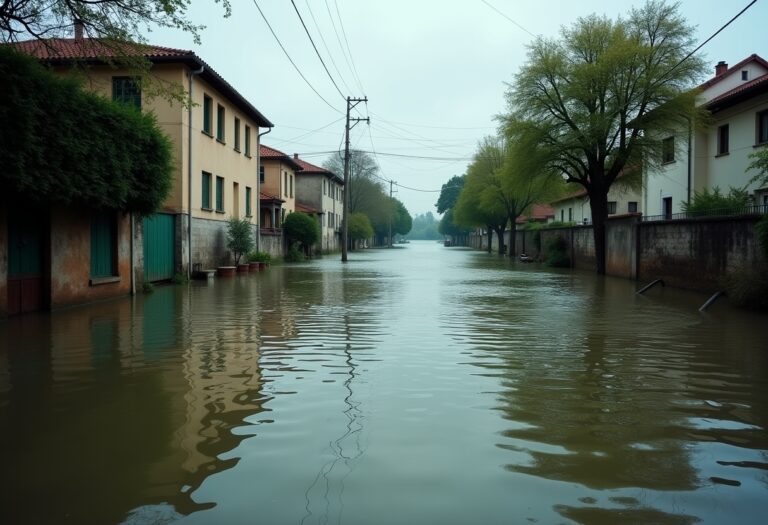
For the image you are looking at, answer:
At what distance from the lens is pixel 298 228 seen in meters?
39.9

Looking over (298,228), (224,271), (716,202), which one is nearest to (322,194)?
(298,228)

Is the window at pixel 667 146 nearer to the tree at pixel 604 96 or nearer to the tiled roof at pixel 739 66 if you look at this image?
the tree at pixel 604 96

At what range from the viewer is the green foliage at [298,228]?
39.9 metres

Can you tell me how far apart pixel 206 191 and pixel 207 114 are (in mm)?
2853

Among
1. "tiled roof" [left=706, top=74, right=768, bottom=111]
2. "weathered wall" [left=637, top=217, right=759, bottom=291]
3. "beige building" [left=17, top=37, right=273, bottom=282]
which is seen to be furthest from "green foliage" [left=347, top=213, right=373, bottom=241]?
"weathered wall" [left=637, top=217, right=759, bottom=291]

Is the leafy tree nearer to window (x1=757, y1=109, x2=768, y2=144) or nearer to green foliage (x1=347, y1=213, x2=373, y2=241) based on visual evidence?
green foliage (x1=347, y1=213, x2=373, y2=241)

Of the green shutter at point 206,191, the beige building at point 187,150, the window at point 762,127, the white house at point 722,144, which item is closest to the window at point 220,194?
the beige building at point 187,150

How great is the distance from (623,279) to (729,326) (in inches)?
537

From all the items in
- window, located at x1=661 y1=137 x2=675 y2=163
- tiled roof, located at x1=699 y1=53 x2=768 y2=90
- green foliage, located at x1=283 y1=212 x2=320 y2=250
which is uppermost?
tiled roof, located at x1=699 y1=53 x2=768 y2=90

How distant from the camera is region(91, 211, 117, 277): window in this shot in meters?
14.3

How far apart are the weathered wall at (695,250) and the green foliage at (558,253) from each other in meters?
10.8

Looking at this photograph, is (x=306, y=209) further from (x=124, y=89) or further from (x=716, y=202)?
(x=716, y=202)

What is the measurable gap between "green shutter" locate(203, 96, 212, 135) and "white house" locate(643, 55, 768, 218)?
58.6 feet

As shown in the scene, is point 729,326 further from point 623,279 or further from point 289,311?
point 623,279
